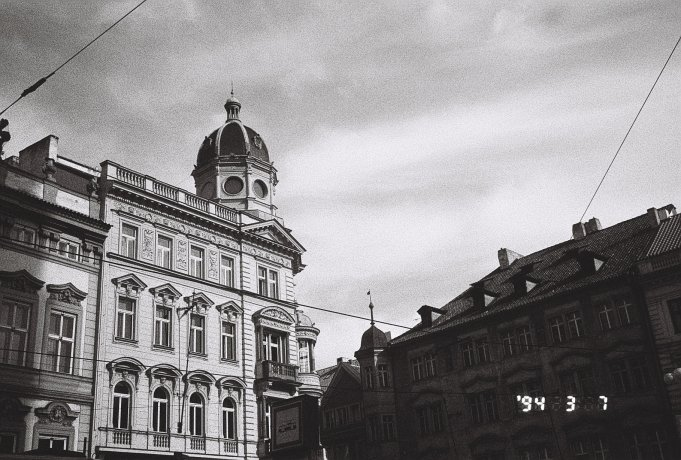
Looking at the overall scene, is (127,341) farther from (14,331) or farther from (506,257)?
(506,257)

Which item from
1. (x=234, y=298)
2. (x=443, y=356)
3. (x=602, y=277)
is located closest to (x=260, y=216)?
(x=234, y=298)

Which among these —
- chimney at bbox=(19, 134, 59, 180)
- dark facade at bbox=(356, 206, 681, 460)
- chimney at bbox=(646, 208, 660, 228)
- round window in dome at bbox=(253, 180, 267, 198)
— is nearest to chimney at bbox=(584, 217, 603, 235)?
dark facade at bbox=(356, 206, 681, 460)

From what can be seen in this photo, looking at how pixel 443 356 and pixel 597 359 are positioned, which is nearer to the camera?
pixel 597 359

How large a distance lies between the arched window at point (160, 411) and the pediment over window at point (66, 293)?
231 inches

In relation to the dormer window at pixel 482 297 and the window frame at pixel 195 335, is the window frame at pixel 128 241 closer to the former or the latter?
the window frame at pixel 195 335

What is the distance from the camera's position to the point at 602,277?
125 ft

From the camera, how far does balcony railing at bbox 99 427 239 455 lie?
29.6 meters

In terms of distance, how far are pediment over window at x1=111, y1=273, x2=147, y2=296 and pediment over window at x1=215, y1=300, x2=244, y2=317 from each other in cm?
493

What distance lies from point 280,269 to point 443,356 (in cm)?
1248

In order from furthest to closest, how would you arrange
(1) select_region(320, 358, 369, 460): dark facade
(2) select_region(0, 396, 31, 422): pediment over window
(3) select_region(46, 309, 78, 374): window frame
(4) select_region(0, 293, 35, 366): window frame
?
(1) select_region(320, 358, 369, 460): dark facade, (3) select_region(46, 309, 78, 374): window frame, (4) select_region(0, 293, 35, 366): window frame, (2) select_region(0, 396, 31, 422): pediment over window

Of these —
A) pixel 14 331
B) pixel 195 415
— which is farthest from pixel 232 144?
pixel 14 331

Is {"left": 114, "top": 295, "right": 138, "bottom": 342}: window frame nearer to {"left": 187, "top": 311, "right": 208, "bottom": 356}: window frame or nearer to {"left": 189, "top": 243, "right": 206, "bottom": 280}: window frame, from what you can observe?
{"left": 187, "top": 311, "right": 208, "bottom": 356}: window frame

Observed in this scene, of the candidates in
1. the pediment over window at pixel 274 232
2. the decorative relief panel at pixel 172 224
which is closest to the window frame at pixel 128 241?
the decorative relief panel at pixel 172 224

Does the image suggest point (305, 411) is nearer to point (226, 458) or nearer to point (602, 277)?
point (226, 458)
